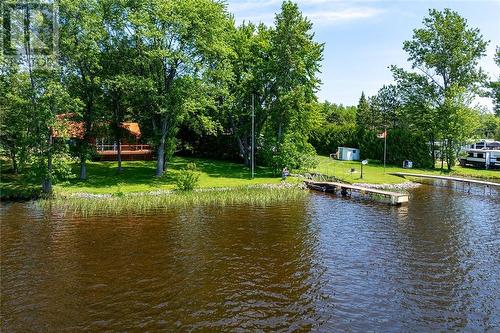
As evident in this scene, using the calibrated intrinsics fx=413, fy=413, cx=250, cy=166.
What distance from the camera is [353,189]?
1457 inches

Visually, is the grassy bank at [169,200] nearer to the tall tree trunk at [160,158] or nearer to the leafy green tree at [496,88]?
the tall tree trunk at [160,158]

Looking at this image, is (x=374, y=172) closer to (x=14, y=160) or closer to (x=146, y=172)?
(x=146, y=172)

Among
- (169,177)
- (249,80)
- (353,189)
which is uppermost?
(249,80)

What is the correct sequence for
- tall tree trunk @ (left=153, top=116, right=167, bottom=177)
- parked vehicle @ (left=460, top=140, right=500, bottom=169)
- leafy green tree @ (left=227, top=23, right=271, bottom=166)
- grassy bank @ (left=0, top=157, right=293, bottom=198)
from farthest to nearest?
parked vehicle @ (left=460, top=140, right=500, bottom=169), leafy green tree @ (left=227, top=23, right=271, bottom=166), tall tree trunk @ (left=153, top=116, right=167, bottom=177), grassy bank @ (left=0, top=157, right=293, bottom=198)

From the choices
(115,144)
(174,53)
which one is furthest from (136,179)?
(115,144)

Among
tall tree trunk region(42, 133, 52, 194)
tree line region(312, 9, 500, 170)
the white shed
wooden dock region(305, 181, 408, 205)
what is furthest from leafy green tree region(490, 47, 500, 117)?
tall tree trunk region(42, 133, 52, 194)

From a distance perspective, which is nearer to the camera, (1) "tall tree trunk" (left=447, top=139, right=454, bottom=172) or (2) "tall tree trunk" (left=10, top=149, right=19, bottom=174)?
(2) "tall tree trunk" (left=10, top=149, right=19, bottom=174)

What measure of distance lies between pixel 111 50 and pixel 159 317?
30004 mm

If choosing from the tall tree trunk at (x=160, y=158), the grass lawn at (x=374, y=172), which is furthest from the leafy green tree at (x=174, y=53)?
the grass lawn at (x=374, y=172)

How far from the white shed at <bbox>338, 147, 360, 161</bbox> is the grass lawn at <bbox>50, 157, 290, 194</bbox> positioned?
58.7ft

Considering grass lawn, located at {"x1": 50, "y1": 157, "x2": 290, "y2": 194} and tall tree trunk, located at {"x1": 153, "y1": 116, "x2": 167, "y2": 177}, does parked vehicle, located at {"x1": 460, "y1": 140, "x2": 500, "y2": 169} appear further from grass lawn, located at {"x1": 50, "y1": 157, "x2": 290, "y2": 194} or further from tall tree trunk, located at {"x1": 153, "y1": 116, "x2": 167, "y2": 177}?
tall tree trunk, located at {"x1": 153, "y1": 116, "x2": 167, "y2": 177}

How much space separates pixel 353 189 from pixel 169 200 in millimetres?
16423

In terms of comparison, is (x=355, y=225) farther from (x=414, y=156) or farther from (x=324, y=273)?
(x=414, y=156)

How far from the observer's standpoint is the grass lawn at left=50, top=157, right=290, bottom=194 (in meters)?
34.1
